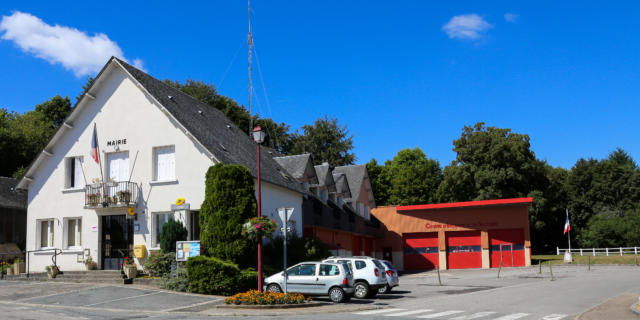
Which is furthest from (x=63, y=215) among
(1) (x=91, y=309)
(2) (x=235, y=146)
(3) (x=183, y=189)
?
(1) (x=91, y=309)

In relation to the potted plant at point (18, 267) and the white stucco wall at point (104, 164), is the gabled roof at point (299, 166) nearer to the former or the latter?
the white stucco wall at point (104, 164)

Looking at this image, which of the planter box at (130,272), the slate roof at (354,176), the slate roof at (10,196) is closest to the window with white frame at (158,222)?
the planter box at (130,272)

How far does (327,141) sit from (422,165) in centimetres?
1663

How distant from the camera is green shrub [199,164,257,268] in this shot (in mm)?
22422

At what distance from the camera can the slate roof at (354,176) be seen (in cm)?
4341

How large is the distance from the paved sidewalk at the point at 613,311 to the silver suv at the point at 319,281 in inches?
294

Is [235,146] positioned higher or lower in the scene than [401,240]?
higher

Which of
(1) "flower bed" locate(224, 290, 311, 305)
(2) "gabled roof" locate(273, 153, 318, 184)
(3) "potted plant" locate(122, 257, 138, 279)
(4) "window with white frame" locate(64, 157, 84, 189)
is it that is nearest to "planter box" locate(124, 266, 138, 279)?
(3) "potted plant" locate(122, 257, 138, 279)

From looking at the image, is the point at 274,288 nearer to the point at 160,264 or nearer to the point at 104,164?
the point at 160,264

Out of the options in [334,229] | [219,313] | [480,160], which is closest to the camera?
[219,313]

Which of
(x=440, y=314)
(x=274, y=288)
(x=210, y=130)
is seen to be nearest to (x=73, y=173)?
(x=210, y=130)

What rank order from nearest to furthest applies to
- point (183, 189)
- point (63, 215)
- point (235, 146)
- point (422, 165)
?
point (183, 189) < point (63, 215) < point (235, 146) < point (422, 165)

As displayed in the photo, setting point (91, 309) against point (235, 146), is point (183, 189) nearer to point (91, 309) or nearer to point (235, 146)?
point (235, 146)

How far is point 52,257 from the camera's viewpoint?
26.4 meters
